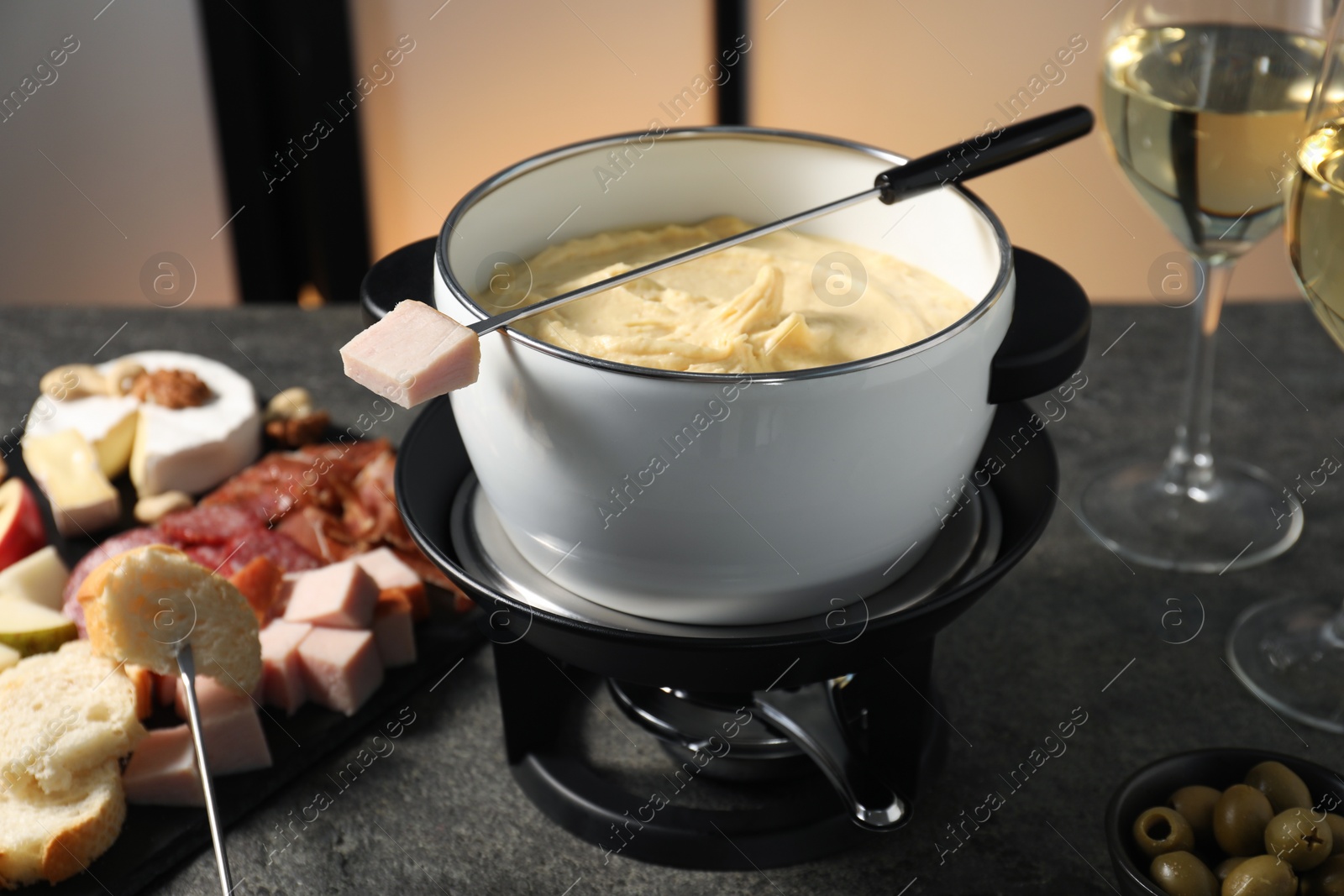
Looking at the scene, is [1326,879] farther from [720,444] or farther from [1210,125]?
[1210,125]

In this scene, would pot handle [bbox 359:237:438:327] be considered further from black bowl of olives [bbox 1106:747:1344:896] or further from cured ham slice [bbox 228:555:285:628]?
black bowl of olives [bbox 1106:747:1344:896]

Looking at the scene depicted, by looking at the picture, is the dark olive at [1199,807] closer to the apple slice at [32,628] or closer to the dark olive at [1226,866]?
the dark olive at [1226,866]

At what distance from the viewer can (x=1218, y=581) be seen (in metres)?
1.28

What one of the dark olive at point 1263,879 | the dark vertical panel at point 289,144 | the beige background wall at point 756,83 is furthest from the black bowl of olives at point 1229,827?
the dark vertical panel at point 289,144

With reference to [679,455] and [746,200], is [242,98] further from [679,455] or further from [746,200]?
[679,455]

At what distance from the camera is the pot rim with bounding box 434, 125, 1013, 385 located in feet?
2.39

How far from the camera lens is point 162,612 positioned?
0.99 meters

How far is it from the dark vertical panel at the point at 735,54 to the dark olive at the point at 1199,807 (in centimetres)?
208

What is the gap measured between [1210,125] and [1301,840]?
2.05 ft

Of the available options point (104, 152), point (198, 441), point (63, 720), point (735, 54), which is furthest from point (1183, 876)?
point (104, 152)

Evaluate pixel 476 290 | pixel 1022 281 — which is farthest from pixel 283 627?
pixel 1022 281

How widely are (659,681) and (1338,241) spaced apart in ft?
1.83

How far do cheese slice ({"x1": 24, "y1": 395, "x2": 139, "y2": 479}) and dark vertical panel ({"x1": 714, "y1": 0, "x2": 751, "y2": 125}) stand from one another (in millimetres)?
1604

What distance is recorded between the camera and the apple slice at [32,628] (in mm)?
1117
